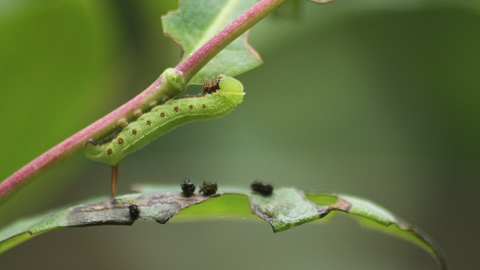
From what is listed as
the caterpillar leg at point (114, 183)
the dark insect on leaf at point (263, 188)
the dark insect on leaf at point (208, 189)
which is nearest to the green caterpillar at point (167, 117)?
the caterpillar leg at point (114, 183)

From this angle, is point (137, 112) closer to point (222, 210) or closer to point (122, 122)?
point (122, 122)

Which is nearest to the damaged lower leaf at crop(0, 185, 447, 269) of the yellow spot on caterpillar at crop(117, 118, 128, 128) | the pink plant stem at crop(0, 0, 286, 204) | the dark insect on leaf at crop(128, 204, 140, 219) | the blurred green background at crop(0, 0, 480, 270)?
the dark insect on leaf at crop(128, 204, 140, 219)

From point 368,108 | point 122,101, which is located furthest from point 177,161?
point 368,108

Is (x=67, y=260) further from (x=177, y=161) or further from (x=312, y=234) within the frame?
(x=312, y=234)

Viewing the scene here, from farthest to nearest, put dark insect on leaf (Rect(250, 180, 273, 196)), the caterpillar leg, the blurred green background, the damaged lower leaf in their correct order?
the blurred green background < dark insect on leaf (Rect(250, 180, 273, 196)) < the caterpillar leg < the damaged lower leaf

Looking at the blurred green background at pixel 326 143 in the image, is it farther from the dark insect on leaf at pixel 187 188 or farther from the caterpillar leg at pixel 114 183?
the dark insect on leaf at pixel 187 188

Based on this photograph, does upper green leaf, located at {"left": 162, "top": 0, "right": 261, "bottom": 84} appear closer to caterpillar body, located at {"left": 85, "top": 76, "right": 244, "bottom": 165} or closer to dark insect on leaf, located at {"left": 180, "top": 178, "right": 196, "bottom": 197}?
caterpillar body, located at {"left": 85, "top": 76, "right": 244, "bottom": 165}

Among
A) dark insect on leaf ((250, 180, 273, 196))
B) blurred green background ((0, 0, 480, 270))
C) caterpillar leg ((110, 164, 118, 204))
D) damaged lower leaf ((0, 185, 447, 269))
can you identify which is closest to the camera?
damaged lower leaf ((0, 185, 447, 269))
